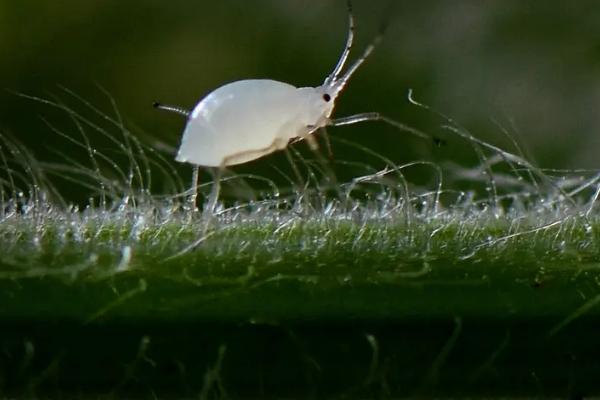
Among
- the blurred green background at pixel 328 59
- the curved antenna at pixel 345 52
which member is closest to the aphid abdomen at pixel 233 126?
the curved antenna at pixel 345 52

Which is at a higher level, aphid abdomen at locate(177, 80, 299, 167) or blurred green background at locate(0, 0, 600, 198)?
aphid abdomen at locate(177, 80, 299, 167)

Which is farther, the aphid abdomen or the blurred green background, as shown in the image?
the blurred green background

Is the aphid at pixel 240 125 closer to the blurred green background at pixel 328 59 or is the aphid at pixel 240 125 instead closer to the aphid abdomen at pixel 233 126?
the aphid abdomen at pixel 233 126

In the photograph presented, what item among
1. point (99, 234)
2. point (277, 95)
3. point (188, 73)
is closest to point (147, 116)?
point (188, 73)

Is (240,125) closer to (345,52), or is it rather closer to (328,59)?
(345,52)

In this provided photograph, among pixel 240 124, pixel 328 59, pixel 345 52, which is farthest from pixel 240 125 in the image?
pixel 328 59

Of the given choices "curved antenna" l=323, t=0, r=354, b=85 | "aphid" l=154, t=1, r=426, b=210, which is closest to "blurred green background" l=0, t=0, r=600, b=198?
"curved antenna" l=323, t=0, r=354, b=85

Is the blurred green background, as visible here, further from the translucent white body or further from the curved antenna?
the translucent white body
